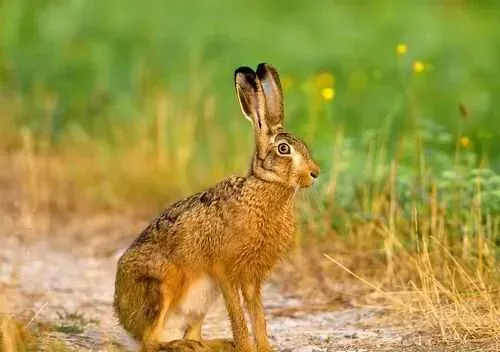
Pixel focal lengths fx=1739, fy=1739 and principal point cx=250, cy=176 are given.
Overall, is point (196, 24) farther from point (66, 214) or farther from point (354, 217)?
point (354, 217)

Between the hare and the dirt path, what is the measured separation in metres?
0.30

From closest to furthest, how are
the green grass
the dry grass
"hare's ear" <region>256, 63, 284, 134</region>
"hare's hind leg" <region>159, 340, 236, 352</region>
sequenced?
"hare's hind leg" <region>159, 340, 236, 352</region>
"hare's ear" <region>256, 63, 284, 134</region>
the dry grass
the green grass

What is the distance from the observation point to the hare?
24.5 ft

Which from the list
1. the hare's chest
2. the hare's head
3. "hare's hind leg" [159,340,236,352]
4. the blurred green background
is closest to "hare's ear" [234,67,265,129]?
the hare's head

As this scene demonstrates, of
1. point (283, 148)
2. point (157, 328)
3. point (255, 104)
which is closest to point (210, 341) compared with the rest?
point (157, 328)

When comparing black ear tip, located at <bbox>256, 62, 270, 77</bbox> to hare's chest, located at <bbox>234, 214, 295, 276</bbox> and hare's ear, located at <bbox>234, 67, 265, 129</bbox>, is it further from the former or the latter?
hare's chest, located at <bbox>234, 214, 295, 276</bbox>

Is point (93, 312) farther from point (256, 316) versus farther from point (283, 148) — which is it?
point (283, 148)

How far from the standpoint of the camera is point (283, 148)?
24.4 ft

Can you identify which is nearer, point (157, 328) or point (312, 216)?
point (157, 328)

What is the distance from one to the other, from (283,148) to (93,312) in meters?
1.89

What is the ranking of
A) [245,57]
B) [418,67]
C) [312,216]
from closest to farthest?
1. [418,67]
2. [312,216]
3. [245,57]

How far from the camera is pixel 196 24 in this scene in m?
18.0

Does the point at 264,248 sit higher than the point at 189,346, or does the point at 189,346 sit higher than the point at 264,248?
the point at 264,248

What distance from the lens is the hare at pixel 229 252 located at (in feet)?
24.5
